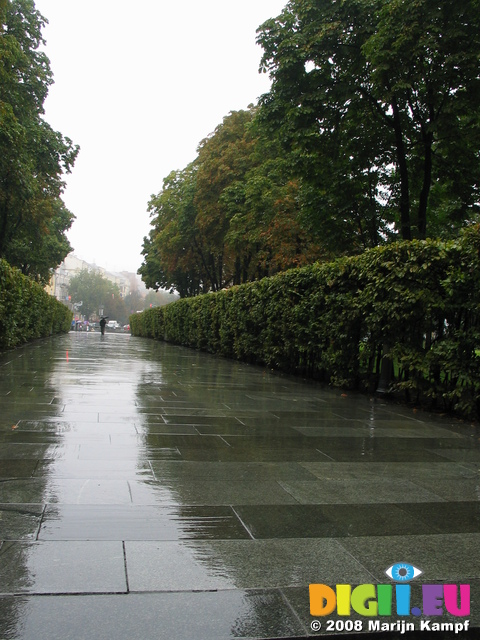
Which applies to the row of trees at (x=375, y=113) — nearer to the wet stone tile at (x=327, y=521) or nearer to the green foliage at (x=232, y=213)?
the green foliage at (x=232, y=213)

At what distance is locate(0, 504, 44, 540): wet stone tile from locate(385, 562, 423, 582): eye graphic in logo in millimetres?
1872

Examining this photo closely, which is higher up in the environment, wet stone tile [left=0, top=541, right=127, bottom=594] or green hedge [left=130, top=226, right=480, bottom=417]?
green hedge [left=130, top=226, right=480, bottom=417]

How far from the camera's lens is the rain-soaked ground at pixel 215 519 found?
8.16ft

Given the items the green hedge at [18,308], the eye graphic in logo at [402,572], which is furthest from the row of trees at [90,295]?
the eye graphic in logo at [402,572]

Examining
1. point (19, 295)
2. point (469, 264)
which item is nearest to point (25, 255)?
point (19, 295)

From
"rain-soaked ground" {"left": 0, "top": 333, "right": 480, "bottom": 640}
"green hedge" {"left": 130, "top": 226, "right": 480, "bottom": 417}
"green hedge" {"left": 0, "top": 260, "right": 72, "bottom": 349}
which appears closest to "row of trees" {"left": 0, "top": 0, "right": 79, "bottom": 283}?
"green hedge" {"left": 0, "top": 260, "right": 72, "bottom": 349}

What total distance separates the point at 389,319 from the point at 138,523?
6.95m

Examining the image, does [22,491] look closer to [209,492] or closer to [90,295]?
[209,492]

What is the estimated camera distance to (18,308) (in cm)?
1953

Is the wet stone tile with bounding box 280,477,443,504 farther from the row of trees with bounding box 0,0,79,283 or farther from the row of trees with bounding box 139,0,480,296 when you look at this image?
the row of trees with bounding box 0,0,79,283

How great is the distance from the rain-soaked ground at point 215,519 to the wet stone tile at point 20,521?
1 centimetres

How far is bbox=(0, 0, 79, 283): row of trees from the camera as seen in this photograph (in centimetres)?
2125

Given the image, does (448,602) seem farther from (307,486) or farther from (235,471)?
(235,471)

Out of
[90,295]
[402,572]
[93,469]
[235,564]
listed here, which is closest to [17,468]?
[93,469]
